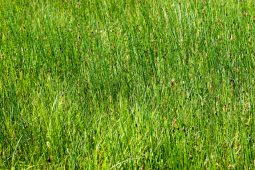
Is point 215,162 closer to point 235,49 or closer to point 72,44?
point 235,49

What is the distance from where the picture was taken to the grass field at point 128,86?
2.54m

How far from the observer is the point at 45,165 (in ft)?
8.57

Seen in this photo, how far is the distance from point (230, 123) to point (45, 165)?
0.97m

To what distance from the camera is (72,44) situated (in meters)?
3.96

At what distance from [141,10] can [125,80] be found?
105 cm

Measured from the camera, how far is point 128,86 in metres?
3.43

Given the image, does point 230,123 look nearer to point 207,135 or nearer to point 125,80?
Answer: point 207,135

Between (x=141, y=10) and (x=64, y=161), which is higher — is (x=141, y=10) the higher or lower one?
the higher one

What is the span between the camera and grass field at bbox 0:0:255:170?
254 cm

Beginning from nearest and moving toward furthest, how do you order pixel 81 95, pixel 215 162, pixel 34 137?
pixel 215 162 → pixel 34 137 → pixel 81 95

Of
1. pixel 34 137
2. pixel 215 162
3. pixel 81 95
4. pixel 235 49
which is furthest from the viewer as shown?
pixel 235 49

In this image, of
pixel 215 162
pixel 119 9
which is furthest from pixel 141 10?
pixel 215 162

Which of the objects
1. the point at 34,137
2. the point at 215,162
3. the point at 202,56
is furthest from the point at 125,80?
the point at 215,162

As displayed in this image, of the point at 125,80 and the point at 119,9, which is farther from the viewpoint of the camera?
the point at 119,9
